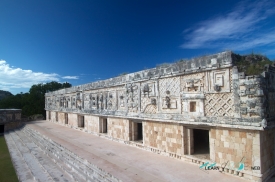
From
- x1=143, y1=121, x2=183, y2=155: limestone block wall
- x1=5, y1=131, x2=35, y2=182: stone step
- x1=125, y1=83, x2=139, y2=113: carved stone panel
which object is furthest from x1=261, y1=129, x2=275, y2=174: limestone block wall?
x1=5, y1=131, x2=35, y2=182: stone step

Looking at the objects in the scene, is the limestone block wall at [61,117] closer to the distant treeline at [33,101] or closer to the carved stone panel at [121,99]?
the carved stone panel at [121,99]

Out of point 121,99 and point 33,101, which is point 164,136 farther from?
point 33,101

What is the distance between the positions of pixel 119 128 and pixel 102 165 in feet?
10.8

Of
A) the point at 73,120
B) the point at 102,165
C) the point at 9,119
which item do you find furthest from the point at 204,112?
the point at 9,119

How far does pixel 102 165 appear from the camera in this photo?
566 centimetres

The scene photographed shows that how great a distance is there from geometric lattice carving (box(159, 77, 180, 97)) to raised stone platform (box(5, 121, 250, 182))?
2.22 m

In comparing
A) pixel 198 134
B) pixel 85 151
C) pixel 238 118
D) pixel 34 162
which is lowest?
pixel 34 162

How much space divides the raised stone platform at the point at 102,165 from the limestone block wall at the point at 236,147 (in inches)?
15.5

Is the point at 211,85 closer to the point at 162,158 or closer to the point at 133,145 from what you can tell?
the point at 162,158

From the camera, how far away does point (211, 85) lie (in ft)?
16.4

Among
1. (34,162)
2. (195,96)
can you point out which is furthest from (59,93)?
(195,96)

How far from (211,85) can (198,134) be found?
342 centimetres

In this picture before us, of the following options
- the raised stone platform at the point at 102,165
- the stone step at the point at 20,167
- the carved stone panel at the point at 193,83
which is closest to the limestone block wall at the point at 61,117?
the stone step at the point at 20,167

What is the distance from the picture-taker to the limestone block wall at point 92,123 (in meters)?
11.0
